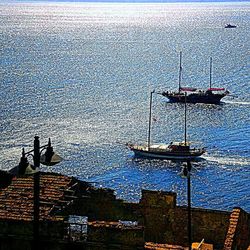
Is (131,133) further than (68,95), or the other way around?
(68,95)

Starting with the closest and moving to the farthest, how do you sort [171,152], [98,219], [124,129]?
[98,219], [171,152], [124,129]

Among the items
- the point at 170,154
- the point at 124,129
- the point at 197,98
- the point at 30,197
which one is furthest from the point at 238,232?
the point at 197,98

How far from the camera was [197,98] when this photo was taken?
148 m

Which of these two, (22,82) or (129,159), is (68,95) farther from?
(129,159)

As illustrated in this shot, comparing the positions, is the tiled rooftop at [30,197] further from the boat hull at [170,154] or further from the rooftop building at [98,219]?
the boat hull at [170,154]

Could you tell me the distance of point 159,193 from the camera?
32969 mm

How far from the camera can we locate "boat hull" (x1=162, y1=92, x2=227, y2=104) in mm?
147125

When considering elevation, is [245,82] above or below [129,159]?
above

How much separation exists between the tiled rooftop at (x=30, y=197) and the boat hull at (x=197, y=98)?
11345cm

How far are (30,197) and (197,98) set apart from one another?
119 m

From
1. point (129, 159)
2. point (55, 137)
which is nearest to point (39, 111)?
point (55, 137)

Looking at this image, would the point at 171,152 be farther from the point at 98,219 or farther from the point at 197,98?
the point at 98,219

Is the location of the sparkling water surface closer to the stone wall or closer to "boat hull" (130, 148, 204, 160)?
"boat hull" (130, 148, 204, 160)

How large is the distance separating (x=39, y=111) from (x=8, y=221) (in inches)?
4026
